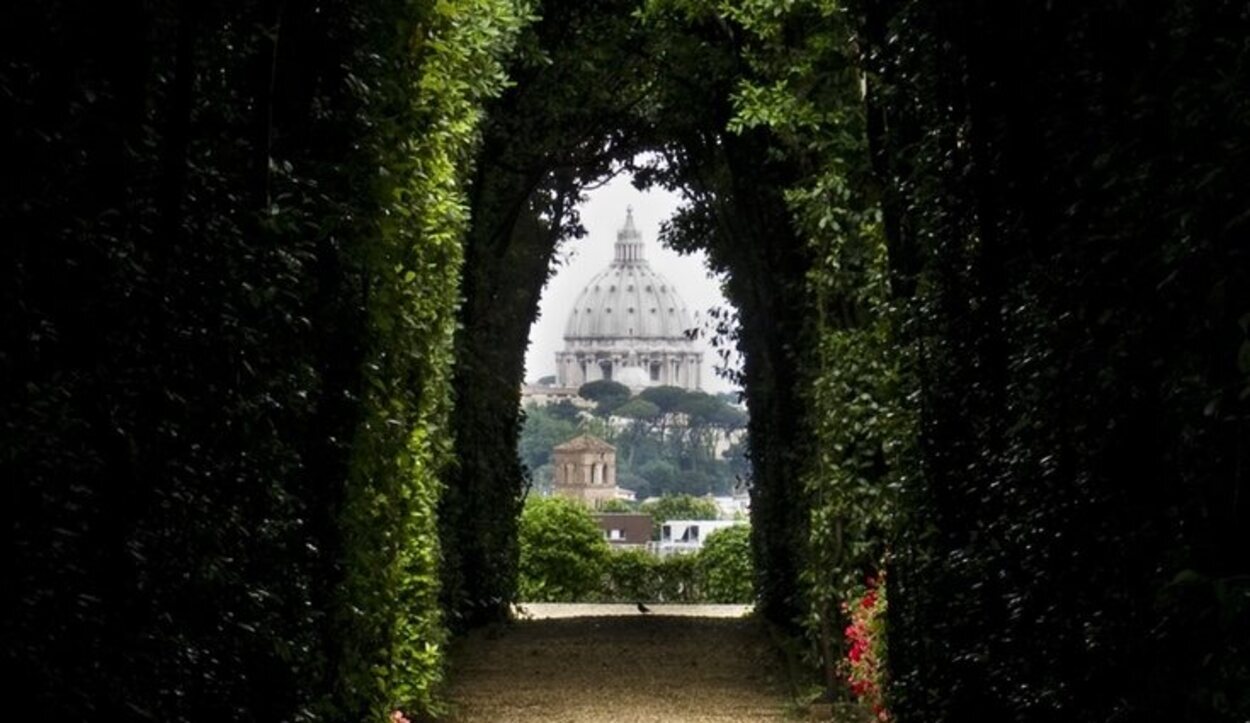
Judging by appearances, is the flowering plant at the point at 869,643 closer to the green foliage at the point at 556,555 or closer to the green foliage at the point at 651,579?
the green foliage at the point at 556,555

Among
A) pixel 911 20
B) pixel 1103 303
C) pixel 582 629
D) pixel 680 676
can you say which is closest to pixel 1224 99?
pixel 1103 303

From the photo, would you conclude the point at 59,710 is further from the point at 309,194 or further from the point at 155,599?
the point at 309,194

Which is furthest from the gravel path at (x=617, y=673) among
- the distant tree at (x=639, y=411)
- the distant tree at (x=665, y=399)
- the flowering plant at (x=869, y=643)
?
the distant tree at (x=665, y=399)

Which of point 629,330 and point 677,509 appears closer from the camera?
point 677,509

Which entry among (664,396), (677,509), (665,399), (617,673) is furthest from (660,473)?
(617,673)

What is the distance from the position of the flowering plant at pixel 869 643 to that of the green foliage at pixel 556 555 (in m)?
22.6

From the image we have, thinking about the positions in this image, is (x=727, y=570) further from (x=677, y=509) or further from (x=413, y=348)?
(x=677, y=509)

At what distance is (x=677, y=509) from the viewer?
238 ft

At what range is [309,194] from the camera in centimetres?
834

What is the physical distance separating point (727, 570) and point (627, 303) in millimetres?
108527

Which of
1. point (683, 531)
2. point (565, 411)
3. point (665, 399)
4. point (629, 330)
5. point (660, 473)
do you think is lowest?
point (683, 531)

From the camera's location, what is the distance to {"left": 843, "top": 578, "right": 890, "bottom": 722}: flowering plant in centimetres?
1209

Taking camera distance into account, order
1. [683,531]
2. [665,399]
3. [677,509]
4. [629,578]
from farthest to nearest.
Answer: [665,399]
[677,509]
[683,531]
[629,578]

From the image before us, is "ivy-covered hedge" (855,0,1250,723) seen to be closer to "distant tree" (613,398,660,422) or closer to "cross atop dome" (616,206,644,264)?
"distant tree" (613,398,660,422)
